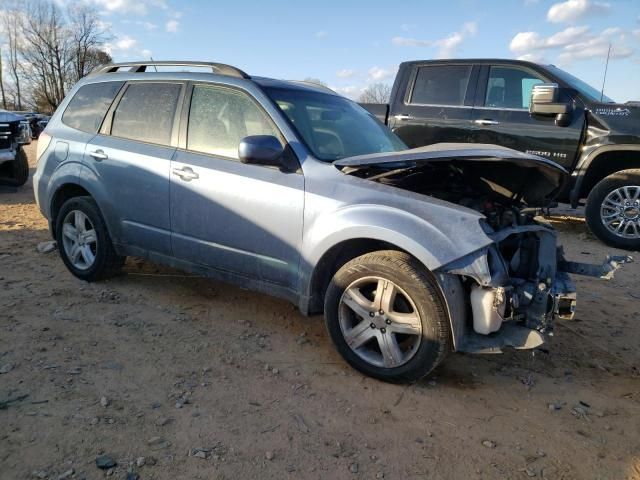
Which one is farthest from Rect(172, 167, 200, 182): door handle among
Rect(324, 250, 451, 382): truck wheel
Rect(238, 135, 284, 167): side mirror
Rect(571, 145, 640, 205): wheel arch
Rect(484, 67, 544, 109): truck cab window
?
Rect(571, 145, 640, 205): wheel arch

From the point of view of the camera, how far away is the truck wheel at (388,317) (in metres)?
2.81

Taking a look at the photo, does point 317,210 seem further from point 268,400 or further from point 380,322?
point 268,400

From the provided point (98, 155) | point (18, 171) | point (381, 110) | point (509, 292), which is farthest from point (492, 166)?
point (18, 171)

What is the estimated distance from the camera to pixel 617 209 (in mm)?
6172

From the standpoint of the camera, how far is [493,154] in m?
2.91

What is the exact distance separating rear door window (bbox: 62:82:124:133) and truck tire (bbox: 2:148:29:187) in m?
5.50

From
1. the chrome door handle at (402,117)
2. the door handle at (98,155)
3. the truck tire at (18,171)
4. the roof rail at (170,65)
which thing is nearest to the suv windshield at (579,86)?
the chrome door handle at (402,117)

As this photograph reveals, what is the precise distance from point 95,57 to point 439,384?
202 feet

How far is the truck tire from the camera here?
9.18 metres

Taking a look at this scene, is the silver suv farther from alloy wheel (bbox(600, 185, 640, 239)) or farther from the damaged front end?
alloy wheel (bbox(600, 185, 640, 239))

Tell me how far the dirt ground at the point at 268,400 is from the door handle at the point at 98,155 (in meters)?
1.12

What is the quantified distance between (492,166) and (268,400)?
210 centimetres

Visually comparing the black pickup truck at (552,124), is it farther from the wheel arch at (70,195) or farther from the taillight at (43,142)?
the taillight at (43,142)

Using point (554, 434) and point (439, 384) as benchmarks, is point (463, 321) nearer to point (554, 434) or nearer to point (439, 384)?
point (439, 384)
